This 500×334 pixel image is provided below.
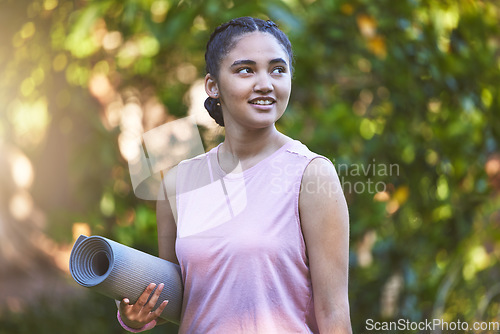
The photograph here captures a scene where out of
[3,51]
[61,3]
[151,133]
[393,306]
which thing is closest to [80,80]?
[61,3]

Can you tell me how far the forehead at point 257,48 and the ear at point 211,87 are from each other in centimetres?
10

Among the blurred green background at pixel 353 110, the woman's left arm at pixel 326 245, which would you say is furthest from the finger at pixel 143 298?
the blurred green background at pixel 353 110

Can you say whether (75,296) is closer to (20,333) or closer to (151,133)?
(20,333)

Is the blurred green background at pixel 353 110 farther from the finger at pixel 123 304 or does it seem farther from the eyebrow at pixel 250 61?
the finger at pixel 123 304

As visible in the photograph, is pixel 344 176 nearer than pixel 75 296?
Yes

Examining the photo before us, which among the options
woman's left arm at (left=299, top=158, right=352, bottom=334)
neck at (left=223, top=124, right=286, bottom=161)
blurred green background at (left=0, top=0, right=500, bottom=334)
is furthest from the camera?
blurred green background at (left=0, top=0, right=500, bottom=334)

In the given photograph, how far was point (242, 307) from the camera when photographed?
4.49 feet

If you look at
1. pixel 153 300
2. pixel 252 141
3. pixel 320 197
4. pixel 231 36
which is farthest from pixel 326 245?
pixel 231 36

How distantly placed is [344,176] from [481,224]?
109cm

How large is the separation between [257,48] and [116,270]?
1.89 ft

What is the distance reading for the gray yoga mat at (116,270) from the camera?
53.2 inches

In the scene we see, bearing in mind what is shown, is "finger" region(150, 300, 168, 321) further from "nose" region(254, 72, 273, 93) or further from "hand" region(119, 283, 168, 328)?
"nose" region(254, 72, 273, 93)

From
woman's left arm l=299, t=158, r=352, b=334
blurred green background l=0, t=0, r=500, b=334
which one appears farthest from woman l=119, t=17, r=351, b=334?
blurred green background l=0, t=0, r=500, b=334

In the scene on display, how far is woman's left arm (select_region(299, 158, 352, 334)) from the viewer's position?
1.34m
